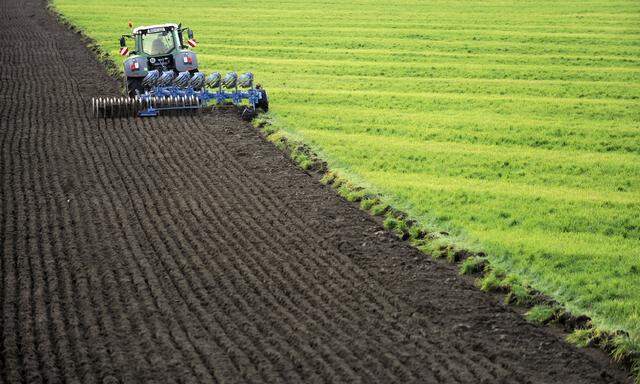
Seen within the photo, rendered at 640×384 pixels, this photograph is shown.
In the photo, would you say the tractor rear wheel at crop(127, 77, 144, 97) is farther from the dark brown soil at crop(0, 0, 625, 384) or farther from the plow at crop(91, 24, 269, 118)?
the dark brown soil at crop(0, 0, 625, 384)

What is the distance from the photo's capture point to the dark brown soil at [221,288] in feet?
31.1

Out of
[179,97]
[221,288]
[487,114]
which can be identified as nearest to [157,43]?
[179,97]

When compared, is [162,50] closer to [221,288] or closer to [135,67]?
[135,67]

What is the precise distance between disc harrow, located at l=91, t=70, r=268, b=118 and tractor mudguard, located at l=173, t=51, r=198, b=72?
105 centimetres

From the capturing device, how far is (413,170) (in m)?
17.6

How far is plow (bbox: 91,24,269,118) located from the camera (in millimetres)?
22297

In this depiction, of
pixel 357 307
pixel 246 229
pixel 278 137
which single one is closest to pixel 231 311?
pixel 357 307

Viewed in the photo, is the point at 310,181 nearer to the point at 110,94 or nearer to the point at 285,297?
the point at 285,297

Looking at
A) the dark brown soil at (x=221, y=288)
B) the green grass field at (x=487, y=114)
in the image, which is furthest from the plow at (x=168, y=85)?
the dark brown soil at (x=221, y=288)

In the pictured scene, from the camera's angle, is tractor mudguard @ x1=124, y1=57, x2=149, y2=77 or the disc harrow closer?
the disc harrow

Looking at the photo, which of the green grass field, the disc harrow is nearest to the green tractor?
the disc harrow

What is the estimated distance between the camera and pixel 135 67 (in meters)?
24.1

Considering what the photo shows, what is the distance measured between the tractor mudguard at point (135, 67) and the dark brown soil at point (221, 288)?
5585mm

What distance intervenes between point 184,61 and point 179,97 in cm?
267
